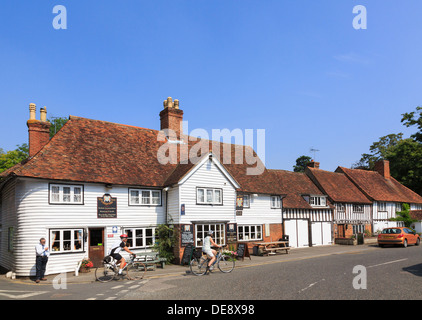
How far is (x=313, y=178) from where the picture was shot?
37.7m

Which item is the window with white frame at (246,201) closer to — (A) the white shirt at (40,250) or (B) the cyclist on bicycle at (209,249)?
(B) the cyclist on bicycle at (209,249)

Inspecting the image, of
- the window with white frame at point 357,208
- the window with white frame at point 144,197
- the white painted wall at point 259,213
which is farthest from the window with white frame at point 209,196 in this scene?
the window with white frame at point 357,208

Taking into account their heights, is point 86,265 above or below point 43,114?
below

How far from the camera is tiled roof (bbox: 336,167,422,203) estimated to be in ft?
138

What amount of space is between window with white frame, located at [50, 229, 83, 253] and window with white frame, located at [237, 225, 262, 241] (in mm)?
11577

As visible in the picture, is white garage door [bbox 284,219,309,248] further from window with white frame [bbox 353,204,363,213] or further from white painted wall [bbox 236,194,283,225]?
window with white frame [bbox 353,204,363,213]

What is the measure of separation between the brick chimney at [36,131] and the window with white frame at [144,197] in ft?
19.5

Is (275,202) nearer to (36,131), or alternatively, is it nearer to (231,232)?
(231,232)

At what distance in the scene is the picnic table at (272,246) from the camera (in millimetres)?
24719

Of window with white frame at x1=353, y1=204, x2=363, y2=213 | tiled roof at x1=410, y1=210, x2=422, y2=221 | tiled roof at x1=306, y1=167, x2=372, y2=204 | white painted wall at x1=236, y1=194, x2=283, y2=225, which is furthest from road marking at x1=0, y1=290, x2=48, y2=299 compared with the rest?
tiled roof at x1=410, y1=210, x2=422, y2=221

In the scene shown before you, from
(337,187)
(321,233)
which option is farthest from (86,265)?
(337,187)

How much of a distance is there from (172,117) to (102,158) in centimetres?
792

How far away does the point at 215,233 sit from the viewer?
22.2m
